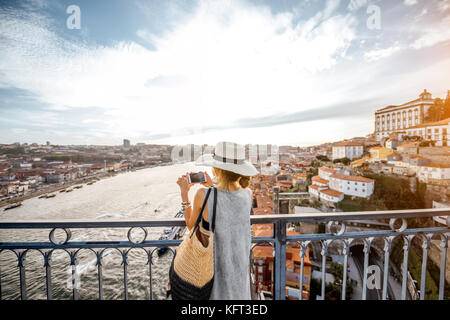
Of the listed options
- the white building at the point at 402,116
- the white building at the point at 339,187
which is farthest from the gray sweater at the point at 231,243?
the white building at the point at 402,116

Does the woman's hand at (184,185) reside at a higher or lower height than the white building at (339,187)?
higher

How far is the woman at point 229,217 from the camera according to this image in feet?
3.62

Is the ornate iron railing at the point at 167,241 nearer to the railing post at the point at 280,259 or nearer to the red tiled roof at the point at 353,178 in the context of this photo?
the railing post at the point at 280,259

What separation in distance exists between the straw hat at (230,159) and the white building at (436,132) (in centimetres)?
4823

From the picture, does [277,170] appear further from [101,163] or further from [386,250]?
[386,250]

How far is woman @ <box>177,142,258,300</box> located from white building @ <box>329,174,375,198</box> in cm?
3695

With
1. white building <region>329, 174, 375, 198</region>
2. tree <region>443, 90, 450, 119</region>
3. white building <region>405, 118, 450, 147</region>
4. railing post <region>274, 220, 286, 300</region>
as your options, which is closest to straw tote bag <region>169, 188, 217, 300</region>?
railing post <region>274, 220, 286, 300</region>

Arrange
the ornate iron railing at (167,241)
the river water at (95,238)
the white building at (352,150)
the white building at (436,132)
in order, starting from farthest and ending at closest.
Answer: the white building at (352,150)
the white building at (436,132)
the river water at (95,238)
the ornate iron railing at (167,241)

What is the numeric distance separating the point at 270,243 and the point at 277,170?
50077 mm

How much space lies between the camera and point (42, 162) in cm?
1374

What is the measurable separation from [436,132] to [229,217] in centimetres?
5331

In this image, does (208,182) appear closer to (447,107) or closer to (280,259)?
(280,259)

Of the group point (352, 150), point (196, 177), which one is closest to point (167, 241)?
point (196, 177)

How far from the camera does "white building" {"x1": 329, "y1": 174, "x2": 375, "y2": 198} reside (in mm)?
30922
